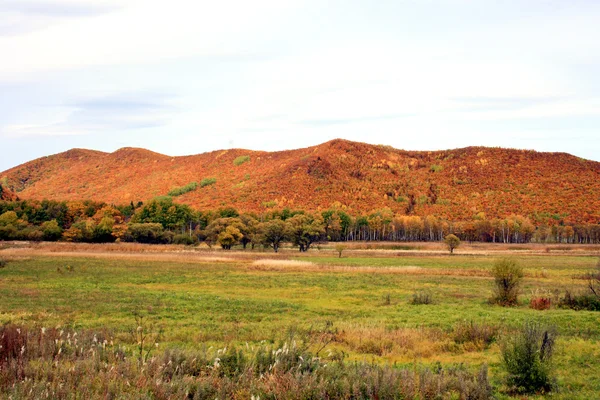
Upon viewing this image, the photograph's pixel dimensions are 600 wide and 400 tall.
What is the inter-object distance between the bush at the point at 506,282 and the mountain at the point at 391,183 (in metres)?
107

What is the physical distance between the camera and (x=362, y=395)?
877 cm

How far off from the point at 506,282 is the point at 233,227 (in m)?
51.6

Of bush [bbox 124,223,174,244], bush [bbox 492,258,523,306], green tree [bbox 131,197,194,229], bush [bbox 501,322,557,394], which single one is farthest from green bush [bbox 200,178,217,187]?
bush [bbox 501,322,557,394]

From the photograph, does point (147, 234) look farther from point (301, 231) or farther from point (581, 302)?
point (581, 302)

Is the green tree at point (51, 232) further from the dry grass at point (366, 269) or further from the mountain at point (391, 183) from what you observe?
the mountain at point (391, 183)

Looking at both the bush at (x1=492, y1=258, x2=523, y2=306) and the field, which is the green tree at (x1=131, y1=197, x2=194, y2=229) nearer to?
the field

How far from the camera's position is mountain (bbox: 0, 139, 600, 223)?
Result: 138250 millimetres

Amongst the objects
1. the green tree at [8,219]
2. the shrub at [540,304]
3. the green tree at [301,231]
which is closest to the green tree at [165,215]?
the green tree at [8,219]

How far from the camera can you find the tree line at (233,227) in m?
74.5

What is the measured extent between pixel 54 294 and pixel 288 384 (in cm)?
2094

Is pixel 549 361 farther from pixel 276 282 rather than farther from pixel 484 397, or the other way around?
pixel 276 282

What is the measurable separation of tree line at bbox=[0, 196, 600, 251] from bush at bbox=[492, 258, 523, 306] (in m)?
47.0

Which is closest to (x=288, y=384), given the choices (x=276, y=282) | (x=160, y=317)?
(x=160, y=317)

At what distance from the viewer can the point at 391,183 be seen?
545 ft
